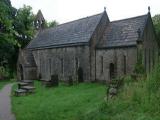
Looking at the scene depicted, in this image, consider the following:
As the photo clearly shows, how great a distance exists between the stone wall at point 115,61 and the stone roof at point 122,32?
623mm

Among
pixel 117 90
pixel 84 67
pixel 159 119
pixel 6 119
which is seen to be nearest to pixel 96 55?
pixel 84 67

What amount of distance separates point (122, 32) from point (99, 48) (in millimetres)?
3112

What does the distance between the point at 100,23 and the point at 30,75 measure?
15598 millimetres

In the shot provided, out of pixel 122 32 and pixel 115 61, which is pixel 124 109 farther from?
pixel 122 32

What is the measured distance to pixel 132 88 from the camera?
1440 cm

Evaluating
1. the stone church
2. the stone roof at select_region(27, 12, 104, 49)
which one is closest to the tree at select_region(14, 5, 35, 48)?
the stone roof at select_region(27, 12, 104, 49)

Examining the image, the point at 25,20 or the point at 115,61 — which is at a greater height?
the point at 25,20

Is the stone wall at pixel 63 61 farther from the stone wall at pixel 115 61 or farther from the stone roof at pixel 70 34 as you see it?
the stone wall at pixel 115 61

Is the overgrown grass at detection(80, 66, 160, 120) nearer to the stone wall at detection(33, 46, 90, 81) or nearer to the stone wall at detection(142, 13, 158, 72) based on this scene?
the stone wall at detection(142, 13, 158, 72)

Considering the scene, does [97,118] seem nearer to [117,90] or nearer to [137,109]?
[137,109]

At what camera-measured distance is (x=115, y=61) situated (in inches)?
1233

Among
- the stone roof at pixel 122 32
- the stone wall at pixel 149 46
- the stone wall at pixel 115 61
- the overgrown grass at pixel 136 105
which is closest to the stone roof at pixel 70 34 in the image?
the stone roof at pixel 122 32

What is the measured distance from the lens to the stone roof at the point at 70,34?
3547cm

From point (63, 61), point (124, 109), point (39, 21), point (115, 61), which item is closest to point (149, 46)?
point (115, 61)
